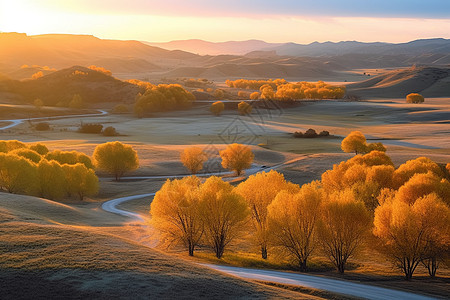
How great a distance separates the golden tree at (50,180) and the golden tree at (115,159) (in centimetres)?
1479

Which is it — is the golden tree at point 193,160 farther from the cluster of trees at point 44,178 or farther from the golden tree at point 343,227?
the golden tree at point 343,227

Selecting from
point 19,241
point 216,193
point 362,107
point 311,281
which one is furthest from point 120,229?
point 362,107

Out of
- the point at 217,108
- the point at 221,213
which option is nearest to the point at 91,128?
the point at 217,108

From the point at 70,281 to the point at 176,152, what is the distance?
76234mm

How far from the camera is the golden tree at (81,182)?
71938mm

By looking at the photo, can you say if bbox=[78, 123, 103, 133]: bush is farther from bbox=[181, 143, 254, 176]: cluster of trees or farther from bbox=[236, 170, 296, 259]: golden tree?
bbox=[236, 170, 296, 259]: golden tree

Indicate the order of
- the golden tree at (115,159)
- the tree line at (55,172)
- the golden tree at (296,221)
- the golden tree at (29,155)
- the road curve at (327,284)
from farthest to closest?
1. the golden tree at (115,159)
2. the golden tree at (29,155)
3. the tree line at (55,172)
4. the golden tree at (296,221)
5. the road curve at (327,284)

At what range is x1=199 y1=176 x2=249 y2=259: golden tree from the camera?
1740 inches

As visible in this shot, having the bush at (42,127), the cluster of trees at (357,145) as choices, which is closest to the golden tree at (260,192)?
the cluster of trees at (357,145)

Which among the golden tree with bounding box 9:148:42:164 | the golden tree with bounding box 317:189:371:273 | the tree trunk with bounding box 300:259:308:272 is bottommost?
the tree trunk with bounding box 300:259:308:272

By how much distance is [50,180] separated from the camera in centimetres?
7006

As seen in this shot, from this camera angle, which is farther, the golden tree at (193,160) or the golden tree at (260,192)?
the golden tree at (193,160)

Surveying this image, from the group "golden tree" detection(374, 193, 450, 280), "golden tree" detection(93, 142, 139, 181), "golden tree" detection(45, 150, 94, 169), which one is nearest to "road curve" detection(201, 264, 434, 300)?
"golden tree" detection(374, 193, 450, 280)

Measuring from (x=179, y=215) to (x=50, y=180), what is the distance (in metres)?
34.6
